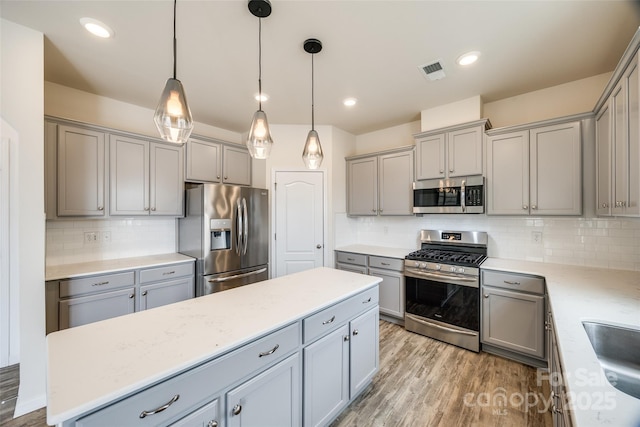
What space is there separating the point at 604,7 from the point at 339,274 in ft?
8.20

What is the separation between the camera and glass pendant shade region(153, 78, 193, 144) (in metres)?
1.28

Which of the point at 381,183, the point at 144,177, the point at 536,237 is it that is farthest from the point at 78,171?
the point at 536,237

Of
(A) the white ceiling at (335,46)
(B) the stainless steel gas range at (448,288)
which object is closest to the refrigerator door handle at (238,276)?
(B) the stainless steel gas range at (448,288)

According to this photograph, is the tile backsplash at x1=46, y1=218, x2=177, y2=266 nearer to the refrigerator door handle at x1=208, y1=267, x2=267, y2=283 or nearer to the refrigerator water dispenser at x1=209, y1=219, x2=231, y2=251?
the refrigerator water dispenser at x1=209, y1=219, x2=231, y2=251

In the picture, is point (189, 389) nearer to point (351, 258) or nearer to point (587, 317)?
point (587, 317)

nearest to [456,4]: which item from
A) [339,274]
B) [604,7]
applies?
A: [604,7]

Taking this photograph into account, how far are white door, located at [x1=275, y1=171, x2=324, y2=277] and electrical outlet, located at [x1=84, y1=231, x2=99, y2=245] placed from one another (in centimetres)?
203

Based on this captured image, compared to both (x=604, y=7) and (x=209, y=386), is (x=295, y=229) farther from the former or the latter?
(x=604, y=7)

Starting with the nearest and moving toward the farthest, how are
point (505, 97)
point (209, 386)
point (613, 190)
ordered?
point (209, 386), point (613, 190), point (505, 97)

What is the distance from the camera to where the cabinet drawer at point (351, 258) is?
3573 millimetres

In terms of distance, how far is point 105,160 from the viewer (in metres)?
2.67

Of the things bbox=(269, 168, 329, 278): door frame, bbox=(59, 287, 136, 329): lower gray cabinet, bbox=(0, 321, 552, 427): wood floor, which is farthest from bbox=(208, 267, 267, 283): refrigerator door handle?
bbox=(0, 321, 552, 427): wood floor

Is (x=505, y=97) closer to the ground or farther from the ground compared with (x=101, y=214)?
farther from the ground

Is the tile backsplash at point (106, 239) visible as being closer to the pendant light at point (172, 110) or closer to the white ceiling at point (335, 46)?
the white ceiling at point (335, 46)
